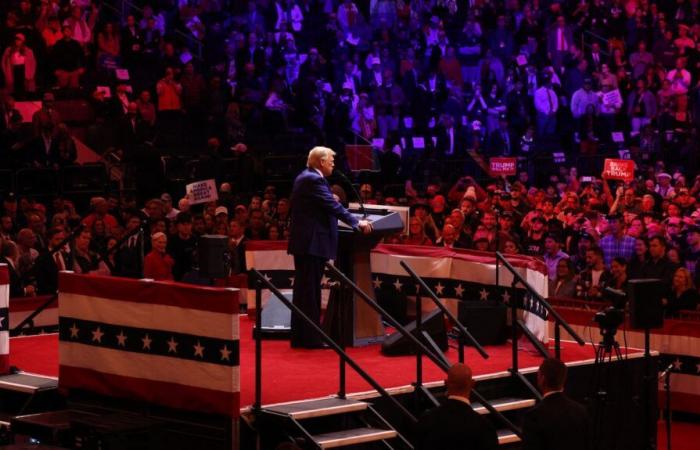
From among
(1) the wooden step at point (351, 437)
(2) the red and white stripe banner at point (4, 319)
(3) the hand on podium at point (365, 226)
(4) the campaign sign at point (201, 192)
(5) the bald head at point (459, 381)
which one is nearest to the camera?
(5) the bald head at point (459, 381)

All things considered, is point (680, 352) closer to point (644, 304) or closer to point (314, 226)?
point (644, 304)

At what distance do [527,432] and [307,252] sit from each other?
4.24 m

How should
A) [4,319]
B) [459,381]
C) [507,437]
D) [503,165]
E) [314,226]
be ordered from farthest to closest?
1. [503,165]
2. [314,226]
3. [4,319]
4. [507,437]
5. [459,381]

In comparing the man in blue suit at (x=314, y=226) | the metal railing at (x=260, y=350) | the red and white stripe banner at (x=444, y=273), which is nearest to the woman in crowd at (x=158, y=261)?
the red and white stripe banner at (x=444, y=273)

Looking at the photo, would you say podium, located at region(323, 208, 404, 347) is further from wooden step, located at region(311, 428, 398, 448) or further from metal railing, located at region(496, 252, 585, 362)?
wooden step, located at region(311, 428, 398, 448)

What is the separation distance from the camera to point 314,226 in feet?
42.3

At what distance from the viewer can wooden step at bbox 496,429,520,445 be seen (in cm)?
1185

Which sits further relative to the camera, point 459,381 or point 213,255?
point 213,255

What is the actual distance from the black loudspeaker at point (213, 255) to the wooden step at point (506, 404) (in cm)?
257

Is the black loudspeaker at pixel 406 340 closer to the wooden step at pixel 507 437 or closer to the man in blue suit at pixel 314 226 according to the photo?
the man in blue suit at pixel 314 226

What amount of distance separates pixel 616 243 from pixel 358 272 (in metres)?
5.91

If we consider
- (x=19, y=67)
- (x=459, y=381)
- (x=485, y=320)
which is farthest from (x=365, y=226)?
(x=19, y=67)

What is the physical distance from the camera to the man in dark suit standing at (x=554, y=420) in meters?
9.02

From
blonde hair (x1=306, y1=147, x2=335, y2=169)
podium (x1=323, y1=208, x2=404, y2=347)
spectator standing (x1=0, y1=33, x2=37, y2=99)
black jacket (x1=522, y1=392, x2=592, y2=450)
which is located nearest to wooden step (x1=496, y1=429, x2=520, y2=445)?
podium (x1=323, y1=208, x2=404, y2=347)
